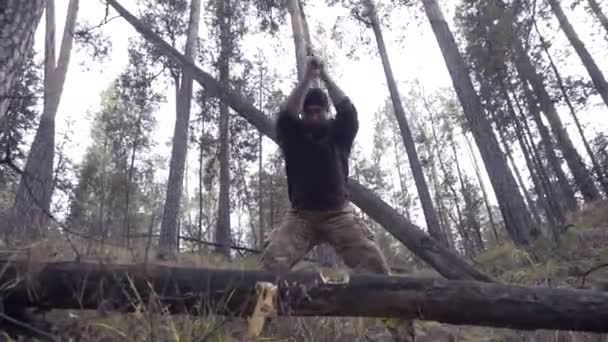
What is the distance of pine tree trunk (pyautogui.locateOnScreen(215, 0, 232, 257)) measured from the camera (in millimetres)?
11891

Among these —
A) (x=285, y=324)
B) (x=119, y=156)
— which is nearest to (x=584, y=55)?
(x=285, y=324)

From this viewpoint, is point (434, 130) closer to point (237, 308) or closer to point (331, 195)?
point (331, 195)

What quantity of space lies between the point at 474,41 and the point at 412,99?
48.5 feet

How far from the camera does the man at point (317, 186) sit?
127 inches

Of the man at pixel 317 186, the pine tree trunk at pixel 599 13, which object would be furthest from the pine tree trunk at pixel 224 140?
the pine tree trunk at pixel 599 13

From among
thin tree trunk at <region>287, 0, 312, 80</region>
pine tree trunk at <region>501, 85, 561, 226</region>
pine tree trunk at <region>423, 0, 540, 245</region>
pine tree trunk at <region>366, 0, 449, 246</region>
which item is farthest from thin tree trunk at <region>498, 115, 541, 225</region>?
thin tree trunk at <region>287, 0, 312, 80</region>

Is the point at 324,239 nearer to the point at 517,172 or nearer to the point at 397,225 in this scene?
the point at 397,225

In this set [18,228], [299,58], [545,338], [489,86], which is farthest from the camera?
[489,86]

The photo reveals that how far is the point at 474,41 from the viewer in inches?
365

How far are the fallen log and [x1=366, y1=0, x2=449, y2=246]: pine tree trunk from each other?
300 inches

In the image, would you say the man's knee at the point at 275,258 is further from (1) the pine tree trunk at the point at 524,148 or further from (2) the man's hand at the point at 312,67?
(1) the pine tree trunk at the point at 524,148

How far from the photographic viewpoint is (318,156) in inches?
137

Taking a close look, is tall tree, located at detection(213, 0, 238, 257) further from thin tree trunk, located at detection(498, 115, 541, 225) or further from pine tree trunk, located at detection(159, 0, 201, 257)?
thin tree trunk, located at detection(498, 115, 541, 225)

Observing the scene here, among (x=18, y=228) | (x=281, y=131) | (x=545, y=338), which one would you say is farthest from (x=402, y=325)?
(x=18, y=228)
